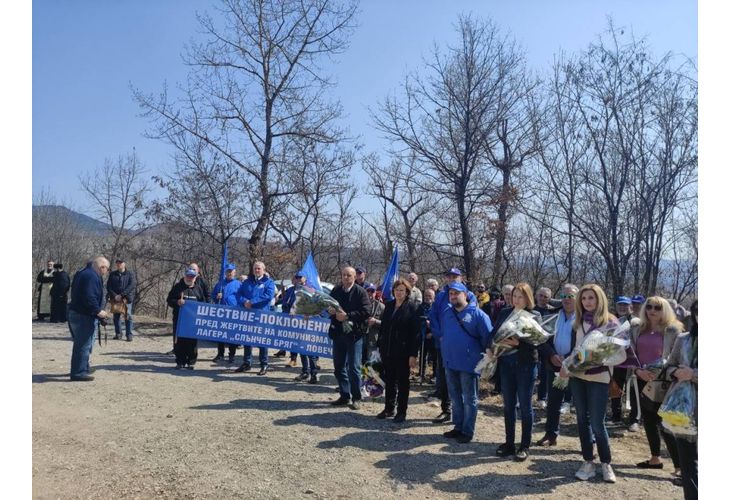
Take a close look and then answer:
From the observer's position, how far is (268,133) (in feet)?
67.5

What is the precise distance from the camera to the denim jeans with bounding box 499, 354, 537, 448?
6098 mm


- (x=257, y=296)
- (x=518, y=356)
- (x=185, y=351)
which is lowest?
(x=185, y=351)

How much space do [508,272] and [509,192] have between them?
150 inches

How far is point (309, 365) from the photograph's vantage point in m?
10.2

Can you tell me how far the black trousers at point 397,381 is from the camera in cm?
737

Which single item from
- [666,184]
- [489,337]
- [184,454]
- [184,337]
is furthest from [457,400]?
[666,184]

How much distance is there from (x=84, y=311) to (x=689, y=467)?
8.42 m

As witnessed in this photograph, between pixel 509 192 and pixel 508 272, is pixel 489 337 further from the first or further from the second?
pixel 508 272

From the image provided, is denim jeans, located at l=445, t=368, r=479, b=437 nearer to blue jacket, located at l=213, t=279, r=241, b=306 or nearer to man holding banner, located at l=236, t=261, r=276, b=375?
man holding banner, located at l=236, t=261, r=276, b=375

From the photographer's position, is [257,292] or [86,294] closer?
[86,294]

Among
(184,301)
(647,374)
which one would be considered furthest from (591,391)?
(184,301)

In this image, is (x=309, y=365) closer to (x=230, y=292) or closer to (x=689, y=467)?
(x=230, y=292)

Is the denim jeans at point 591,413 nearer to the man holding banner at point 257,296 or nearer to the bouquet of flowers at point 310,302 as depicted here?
the bouquet of flowers at point 310,302

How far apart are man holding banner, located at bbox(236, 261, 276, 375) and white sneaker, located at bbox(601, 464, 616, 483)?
6.49m
